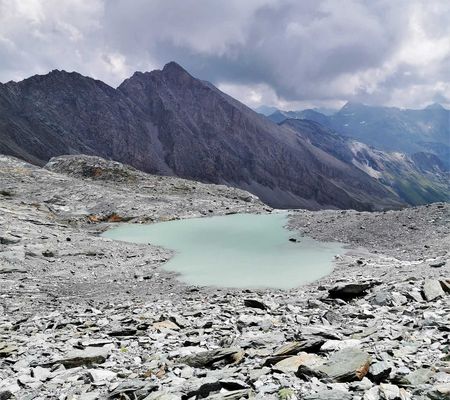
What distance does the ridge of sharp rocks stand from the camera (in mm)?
9648

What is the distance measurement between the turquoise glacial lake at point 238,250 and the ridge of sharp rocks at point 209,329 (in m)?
1.98

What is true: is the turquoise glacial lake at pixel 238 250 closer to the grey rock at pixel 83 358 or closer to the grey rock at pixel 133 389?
the grey rock at pixel 83 358

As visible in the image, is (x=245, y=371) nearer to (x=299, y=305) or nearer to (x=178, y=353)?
(x=178, y=353)

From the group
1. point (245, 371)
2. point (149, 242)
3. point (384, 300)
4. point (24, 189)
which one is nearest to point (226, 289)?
point (384, 300)

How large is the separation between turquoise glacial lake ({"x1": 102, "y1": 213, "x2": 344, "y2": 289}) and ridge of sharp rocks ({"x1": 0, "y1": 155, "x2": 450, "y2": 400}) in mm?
1979

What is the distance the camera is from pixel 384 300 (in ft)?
58.1

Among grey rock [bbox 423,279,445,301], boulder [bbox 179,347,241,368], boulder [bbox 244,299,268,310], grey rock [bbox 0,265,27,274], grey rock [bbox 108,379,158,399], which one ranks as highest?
grey rock [bbox 423,279,445,301]

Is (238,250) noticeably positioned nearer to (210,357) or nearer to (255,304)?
(255,304)

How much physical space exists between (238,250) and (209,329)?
80.9 feet

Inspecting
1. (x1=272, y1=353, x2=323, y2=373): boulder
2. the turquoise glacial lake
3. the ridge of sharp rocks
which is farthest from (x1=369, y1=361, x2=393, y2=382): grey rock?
the turquoise glacial lake

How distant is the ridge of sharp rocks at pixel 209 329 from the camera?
31.7 feet

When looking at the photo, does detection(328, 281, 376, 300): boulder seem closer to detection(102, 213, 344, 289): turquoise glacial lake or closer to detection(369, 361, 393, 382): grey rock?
detection(102, 213, 344, 289): turquoise glacial lake

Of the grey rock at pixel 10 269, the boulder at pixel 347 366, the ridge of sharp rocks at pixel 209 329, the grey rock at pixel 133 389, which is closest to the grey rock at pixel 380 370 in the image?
the ridge of sharp rocks at pixel 209 329

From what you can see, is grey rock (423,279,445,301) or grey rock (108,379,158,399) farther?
grey rock (423,279,445,301)
